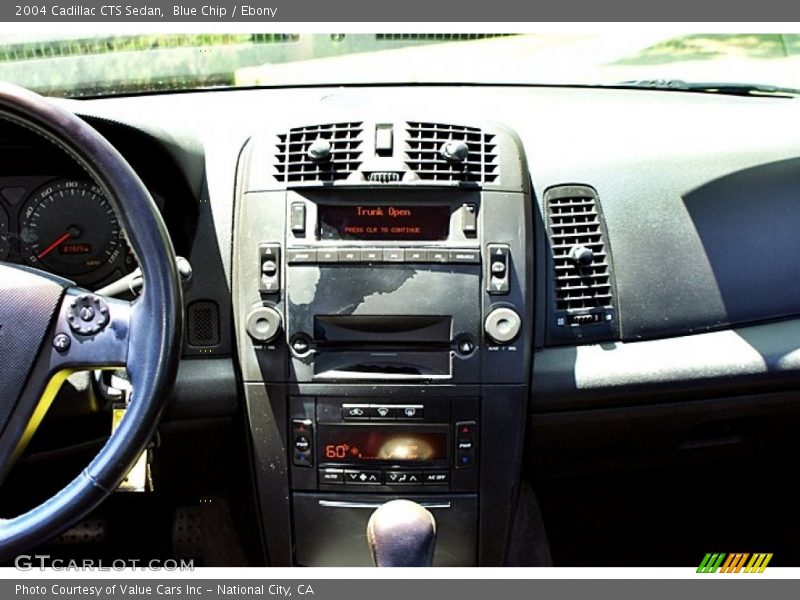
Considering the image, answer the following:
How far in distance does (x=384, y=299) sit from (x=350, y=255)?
121 millimetres

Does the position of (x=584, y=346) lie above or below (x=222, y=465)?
above

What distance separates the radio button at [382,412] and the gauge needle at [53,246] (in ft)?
2.48

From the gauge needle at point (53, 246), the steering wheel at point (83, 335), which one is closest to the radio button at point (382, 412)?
the steering wheel at point (83, 335)

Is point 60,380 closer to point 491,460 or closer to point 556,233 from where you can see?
point 491,460

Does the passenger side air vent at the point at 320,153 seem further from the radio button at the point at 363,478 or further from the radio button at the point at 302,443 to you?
the radio button at the point at 363,478

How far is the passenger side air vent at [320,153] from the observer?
219 centimetres

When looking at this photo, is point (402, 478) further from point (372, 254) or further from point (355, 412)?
point (372, 254)

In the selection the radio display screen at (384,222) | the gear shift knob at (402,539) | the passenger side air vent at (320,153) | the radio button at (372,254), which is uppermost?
the passenger side air vent at (320,153)

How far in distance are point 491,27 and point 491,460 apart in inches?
40.9

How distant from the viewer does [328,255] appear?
2.17 meters

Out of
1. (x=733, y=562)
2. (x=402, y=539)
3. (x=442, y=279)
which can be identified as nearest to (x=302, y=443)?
(x=402, y=539)

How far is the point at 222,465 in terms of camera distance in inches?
96.6

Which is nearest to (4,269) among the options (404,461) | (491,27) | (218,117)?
(218,117)

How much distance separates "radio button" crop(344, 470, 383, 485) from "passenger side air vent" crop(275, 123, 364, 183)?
2.19ft
